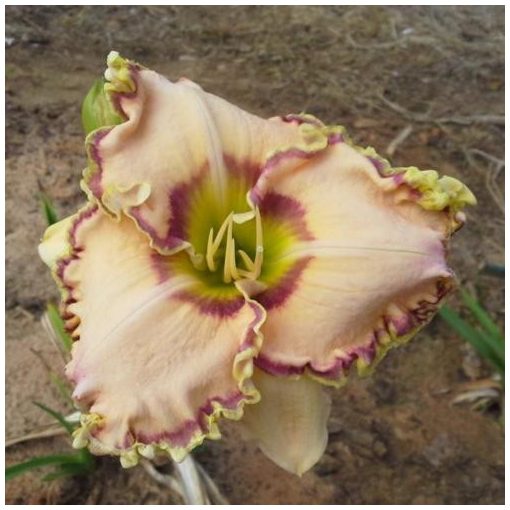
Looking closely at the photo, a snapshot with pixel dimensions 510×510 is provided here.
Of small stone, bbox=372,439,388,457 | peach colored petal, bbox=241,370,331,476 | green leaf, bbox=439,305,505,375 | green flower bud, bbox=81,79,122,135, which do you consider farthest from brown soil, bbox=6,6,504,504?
green flower bud, bbox=81,79,122,135

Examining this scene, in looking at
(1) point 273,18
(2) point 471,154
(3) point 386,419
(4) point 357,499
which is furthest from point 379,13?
(4) point 357,499

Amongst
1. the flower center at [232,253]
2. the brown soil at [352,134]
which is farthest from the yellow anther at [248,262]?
the brown soil at [352,134]

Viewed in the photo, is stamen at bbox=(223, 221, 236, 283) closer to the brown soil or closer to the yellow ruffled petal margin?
the yellow ruffled petal margin

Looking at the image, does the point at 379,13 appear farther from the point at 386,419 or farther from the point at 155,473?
the point at 155,473

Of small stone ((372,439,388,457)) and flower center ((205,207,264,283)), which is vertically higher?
flower center ((205,207,264,283))

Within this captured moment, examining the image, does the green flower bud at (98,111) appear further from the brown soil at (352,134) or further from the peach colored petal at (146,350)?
the brown soil at (352,134)

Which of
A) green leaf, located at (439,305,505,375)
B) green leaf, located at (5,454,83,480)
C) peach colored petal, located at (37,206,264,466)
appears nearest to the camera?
peach colored petal, located at (37,206,264,466)
